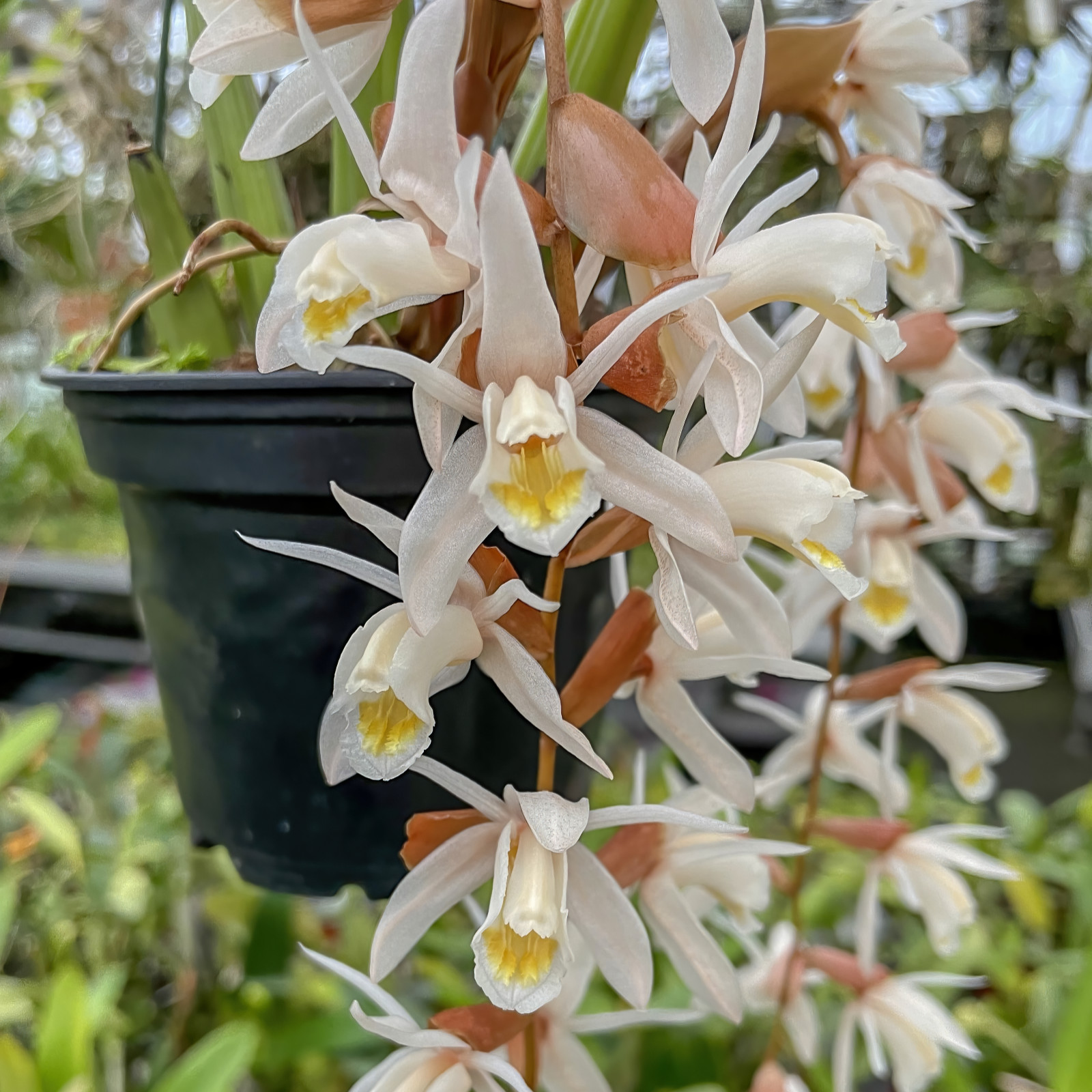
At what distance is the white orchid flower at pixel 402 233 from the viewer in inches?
9.2

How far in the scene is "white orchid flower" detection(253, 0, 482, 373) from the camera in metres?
0.23

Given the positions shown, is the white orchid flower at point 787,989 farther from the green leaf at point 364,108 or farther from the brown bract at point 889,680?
the green leaf at point 364,108

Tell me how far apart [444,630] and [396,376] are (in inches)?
5.4

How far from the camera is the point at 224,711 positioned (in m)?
0.47

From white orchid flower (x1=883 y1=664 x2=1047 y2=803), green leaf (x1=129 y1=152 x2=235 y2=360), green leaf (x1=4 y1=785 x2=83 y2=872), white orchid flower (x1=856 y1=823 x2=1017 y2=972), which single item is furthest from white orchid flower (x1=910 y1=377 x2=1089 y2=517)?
green leaf (x1=4 y1=785 x2=83 y2=872)

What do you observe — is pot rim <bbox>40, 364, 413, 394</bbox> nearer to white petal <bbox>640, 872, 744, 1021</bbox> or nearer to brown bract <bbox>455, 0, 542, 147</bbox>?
brown bract <bbox>455, 0, 542, 147</bbox>

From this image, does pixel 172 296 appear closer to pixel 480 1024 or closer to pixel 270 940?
pixel 480 1024

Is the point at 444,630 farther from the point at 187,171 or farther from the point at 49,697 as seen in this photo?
the point at 49,697

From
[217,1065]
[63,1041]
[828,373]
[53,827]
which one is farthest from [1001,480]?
[53,827]

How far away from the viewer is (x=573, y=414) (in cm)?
24

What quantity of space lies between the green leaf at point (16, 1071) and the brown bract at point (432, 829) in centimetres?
52

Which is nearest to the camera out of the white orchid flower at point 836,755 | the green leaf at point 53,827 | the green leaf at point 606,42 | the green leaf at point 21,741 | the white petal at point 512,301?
the white petal at point 512,301

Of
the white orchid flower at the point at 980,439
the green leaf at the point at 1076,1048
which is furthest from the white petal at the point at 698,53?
the green leaf at the point at 1076,1048

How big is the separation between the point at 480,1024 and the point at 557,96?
0.36m
